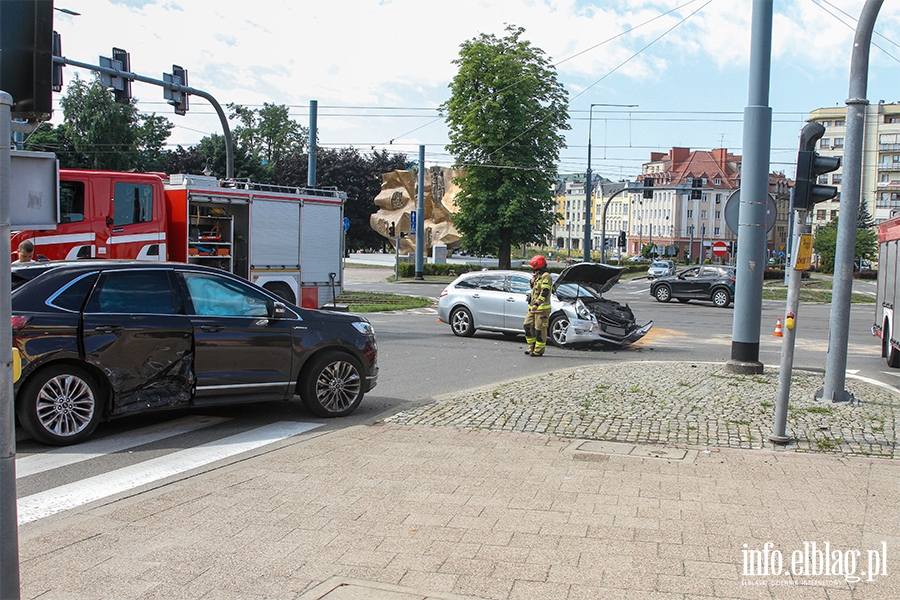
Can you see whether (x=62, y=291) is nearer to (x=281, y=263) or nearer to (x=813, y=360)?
(x=281, y=263)

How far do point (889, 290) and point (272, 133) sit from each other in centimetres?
8477

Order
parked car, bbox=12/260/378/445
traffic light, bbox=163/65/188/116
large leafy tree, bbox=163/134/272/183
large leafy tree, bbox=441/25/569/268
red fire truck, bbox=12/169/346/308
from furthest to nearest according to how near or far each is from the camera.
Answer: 1. large leafy tree, bbox=163/134/272/183
2. large leafy tree, bbox=441/25/569/268
3. traffic light, bbox=163/65/188/116
4. red fire truck, bbox=12/169/346/308
5. parked car, bbox=12/260/378/445

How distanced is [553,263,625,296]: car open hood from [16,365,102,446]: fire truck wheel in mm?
9767

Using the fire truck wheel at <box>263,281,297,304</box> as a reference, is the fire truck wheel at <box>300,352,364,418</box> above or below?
below

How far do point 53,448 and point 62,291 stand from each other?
54.1 inches

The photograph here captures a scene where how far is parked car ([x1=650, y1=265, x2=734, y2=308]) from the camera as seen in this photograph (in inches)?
1265

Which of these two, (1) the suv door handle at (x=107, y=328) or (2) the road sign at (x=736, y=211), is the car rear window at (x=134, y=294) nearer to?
(1) the suv door handle at (x=107, y=328)

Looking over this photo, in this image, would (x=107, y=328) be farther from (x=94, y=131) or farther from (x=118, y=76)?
(x=94, y=131)

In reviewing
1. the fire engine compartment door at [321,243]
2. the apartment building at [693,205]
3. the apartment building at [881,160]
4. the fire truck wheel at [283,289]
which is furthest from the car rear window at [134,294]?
the apartment building at [693,205]

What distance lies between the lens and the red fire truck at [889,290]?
46.9ft

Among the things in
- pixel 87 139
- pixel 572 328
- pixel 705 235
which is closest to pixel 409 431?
pixel 572 328

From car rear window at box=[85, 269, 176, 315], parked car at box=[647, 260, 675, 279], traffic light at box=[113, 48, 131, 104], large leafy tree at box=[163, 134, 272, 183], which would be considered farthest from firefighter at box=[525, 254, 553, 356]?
large leafy tree at box=[163, 134, 272, 183]

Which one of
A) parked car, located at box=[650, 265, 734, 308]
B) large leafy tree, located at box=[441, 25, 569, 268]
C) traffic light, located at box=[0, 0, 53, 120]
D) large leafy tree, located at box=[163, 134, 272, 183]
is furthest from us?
large leafy tree, located at box=[163, 134, 272, 183]

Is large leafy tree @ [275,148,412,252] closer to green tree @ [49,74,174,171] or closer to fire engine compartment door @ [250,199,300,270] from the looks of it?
green tree @ [49,74,174,171]
